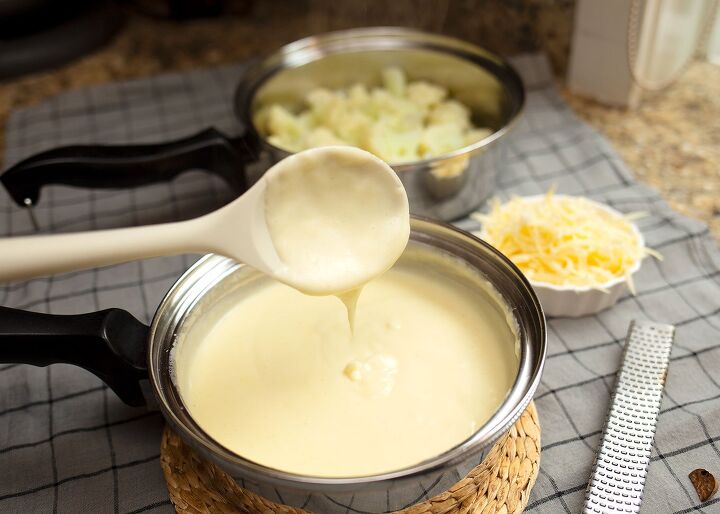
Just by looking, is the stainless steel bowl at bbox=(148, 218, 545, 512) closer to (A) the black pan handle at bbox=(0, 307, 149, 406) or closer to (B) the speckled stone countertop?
(A) the black pan handle at bbox=(0, 307, 149, 406)

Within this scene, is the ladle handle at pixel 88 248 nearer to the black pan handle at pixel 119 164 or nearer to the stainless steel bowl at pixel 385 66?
the black pan handle at pixel 119 164

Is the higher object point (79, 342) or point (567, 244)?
point (79, 342)

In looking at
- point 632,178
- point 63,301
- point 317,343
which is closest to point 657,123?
→ point 632,178

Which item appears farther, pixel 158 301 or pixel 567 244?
pixel 158 301

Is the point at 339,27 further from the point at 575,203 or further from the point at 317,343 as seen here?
the point at 317,343

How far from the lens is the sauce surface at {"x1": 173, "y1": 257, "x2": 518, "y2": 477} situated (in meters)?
0.93

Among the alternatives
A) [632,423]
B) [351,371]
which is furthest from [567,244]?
[351,371]

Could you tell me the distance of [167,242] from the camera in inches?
34.9

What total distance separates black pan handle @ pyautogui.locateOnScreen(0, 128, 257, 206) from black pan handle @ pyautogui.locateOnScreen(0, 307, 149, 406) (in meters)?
0.44

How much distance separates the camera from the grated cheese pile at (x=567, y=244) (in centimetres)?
122

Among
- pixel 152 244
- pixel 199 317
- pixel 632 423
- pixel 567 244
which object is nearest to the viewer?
pixel 152 244

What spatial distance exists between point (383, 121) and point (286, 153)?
0.93 ft

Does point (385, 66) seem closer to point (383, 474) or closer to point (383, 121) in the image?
point (383, 121)

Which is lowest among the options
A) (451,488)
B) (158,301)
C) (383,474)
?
(158,301)
